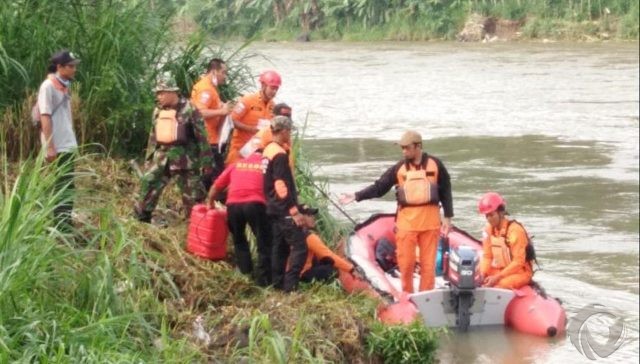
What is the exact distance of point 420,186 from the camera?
10.6 meters

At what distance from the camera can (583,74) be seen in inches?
1404

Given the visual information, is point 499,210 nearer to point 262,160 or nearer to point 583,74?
point 262,160

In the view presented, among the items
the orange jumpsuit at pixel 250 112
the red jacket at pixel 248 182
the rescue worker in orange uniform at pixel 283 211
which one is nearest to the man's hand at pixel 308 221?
the rescue worker in orange uniform at pixel 283 211

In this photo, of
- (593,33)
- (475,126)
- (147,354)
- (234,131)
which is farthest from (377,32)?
(147,354)

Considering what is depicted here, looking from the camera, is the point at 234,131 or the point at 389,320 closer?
the point at 389,320

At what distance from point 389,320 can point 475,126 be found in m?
18.7

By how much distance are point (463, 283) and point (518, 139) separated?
15868 mm

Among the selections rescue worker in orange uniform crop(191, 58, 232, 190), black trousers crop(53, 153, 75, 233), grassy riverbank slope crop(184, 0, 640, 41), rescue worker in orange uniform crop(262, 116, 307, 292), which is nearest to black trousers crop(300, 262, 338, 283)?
rescue worker in orange uniform crop(262, 116, 307, 292)

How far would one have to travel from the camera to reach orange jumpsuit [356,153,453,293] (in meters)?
10.7

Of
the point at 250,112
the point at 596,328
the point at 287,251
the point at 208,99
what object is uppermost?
the point at 208,99

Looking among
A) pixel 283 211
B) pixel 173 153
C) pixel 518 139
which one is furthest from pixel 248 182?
pixel 518 139

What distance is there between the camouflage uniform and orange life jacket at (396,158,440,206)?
1.52 meters

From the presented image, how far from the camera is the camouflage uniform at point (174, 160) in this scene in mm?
10602

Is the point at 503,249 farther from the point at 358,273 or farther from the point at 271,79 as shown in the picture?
the point at 271,79
